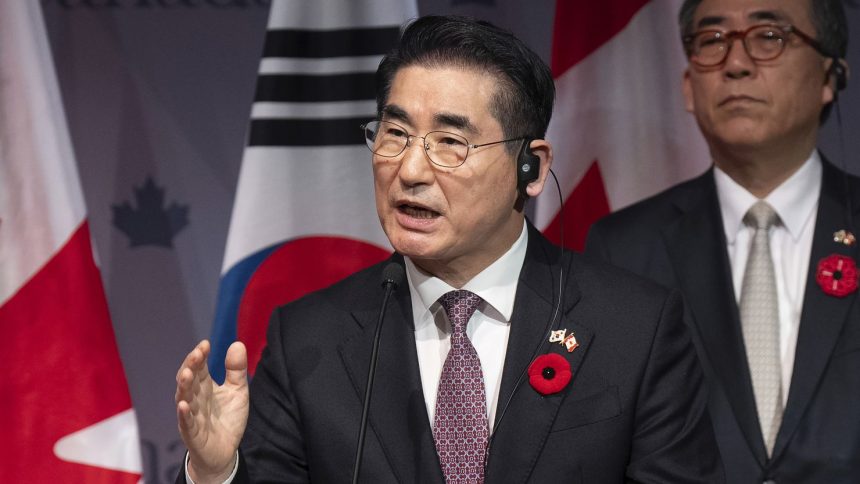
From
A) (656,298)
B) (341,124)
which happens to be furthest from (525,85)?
(341,124)

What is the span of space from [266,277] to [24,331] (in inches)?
25.8

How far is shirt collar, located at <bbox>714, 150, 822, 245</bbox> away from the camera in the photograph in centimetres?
281

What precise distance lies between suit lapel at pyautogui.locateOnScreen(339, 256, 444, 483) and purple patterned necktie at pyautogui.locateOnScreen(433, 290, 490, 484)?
28 millimetres

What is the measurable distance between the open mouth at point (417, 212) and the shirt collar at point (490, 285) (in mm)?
170

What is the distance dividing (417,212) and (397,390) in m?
0.35

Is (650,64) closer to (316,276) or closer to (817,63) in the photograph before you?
(817,63)

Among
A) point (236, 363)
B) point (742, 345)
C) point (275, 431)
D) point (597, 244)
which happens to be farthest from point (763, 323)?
point (236, 363)

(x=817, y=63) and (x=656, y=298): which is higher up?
(x=817, y=63)

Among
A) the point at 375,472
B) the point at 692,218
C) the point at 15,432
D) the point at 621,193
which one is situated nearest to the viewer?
the point at 375,472

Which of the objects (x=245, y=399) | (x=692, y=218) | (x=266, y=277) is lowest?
(x=245, y=399)

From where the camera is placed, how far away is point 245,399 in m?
1.96

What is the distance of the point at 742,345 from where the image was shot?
271cm

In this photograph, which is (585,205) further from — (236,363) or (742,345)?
(236,363)

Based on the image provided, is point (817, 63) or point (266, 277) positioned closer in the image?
point (817, 63)
